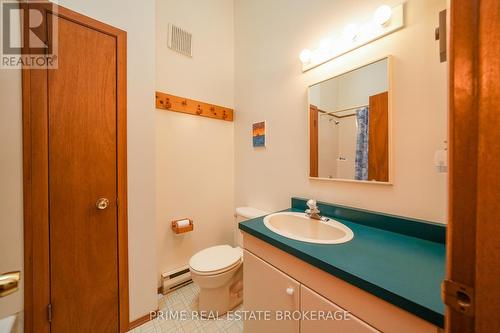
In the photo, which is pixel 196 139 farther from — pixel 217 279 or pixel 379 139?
pixel 379 139

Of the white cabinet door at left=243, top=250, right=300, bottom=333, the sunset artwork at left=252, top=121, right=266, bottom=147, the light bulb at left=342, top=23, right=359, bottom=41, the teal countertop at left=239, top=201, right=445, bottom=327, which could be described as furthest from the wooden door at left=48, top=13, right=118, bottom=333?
the light bulb at left=342, top=23, right=359, bottom=41

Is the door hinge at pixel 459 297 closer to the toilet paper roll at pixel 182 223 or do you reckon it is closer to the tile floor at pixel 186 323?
the tile floor at pixel 186 323

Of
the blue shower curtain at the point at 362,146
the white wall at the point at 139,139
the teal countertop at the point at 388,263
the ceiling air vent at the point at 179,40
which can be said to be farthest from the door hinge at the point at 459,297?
the ceiling air vent at the point at 179,40

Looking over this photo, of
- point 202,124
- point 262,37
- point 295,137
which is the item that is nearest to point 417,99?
point 295,137

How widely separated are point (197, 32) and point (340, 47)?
1.42 meters

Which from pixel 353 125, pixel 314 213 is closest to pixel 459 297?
pixel 314 213

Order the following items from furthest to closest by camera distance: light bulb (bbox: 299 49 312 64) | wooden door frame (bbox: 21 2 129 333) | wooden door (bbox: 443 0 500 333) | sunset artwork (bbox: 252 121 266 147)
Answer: sunset artwork (bbox: 252 121 266 147) < light bulb (bbox: 299 49 312 64) < wooden door frame (bbox: 21 2 129 333) < wooden door (bbox: 443 0 500 333)

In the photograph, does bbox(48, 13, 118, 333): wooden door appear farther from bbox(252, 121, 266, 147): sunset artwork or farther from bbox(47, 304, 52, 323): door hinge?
bbox(252, 121, 266, 147): sunset artwork

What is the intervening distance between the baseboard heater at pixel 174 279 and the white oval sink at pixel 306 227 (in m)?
1.12

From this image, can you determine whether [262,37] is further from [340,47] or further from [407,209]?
[407,209]

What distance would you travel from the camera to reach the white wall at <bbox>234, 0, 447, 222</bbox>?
35.9 inches

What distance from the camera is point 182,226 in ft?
5.57

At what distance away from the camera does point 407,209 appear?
0.98 meters

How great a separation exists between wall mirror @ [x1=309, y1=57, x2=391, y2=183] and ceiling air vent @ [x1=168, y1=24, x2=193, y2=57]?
49.4 inches
